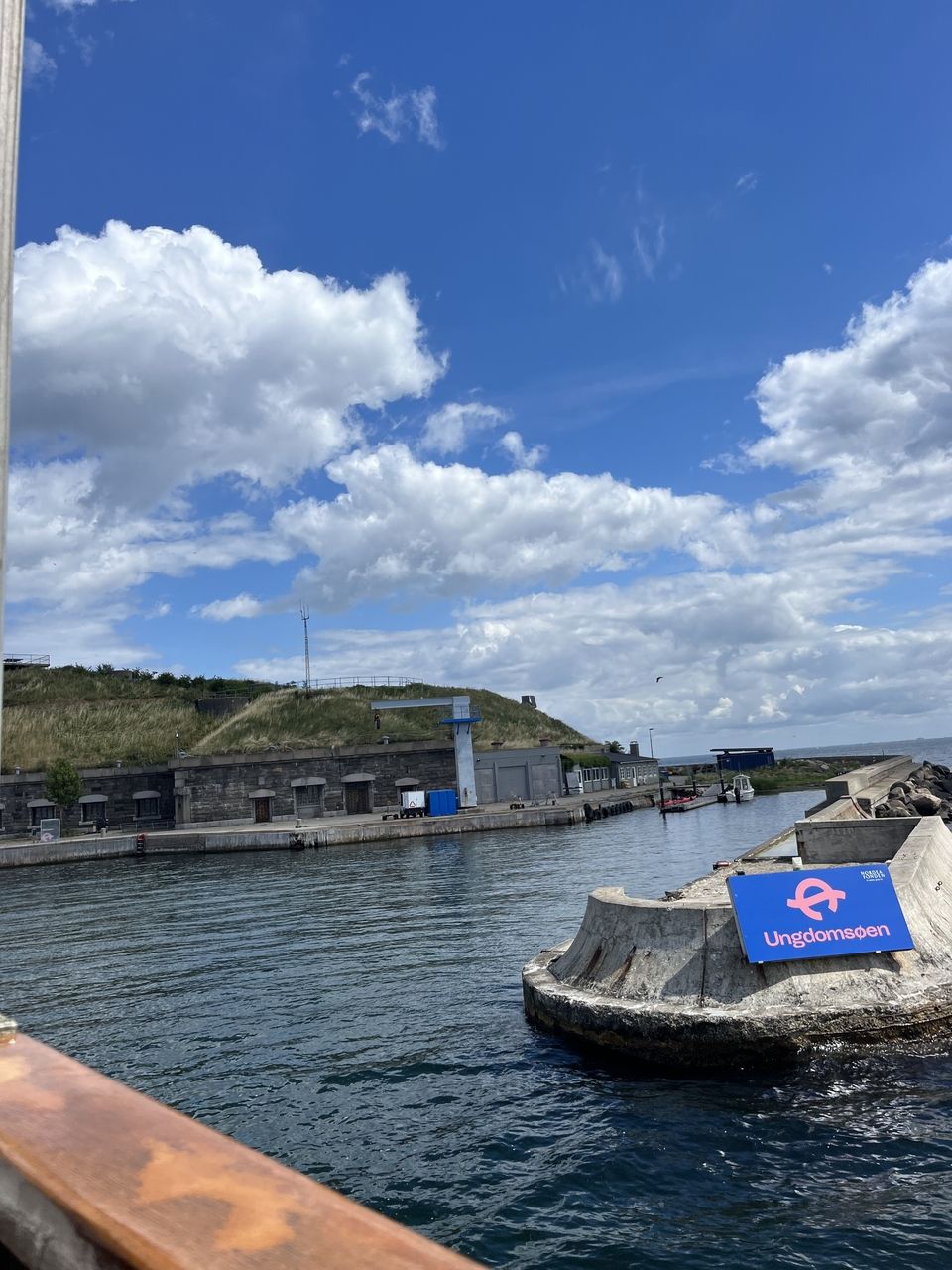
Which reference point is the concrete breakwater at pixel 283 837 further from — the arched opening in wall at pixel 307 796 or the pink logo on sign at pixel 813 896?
the pink logo on sign at pixel 813 896

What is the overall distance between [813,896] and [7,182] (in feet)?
37.4

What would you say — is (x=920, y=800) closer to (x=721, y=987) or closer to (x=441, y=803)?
(x=721, y=987)

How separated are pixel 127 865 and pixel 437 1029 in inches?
1562

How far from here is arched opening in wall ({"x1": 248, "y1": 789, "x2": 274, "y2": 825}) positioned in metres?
63.9

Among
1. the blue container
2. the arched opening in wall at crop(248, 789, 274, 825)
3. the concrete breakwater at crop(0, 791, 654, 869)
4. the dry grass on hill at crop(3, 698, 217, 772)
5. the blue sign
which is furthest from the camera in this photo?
the dry grass on hill at crop(3, 698, 217, 772)

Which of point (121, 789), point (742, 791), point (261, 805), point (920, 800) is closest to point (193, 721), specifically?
point (121, 789)

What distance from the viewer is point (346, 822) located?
187 ft

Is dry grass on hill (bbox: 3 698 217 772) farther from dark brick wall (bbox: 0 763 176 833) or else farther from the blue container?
the blue container

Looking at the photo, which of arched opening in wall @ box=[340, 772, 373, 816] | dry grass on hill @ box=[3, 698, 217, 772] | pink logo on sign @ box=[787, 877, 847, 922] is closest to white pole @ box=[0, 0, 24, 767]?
pink logo on sign @ box=[787, 877, 847, 922]

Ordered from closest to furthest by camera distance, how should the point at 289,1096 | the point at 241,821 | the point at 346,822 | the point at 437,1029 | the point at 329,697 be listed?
the point at 289,1096 < the point at 437,1029 < the point at 346,822 < the point at 241,821 < the point at 329,697

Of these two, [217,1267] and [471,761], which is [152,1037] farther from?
[471,761]

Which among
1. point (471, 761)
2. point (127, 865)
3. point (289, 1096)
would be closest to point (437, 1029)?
point (289, 1096)

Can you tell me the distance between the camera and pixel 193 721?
83500 millimetres

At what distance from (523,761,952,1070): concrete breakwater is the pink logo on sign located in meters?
0.40
